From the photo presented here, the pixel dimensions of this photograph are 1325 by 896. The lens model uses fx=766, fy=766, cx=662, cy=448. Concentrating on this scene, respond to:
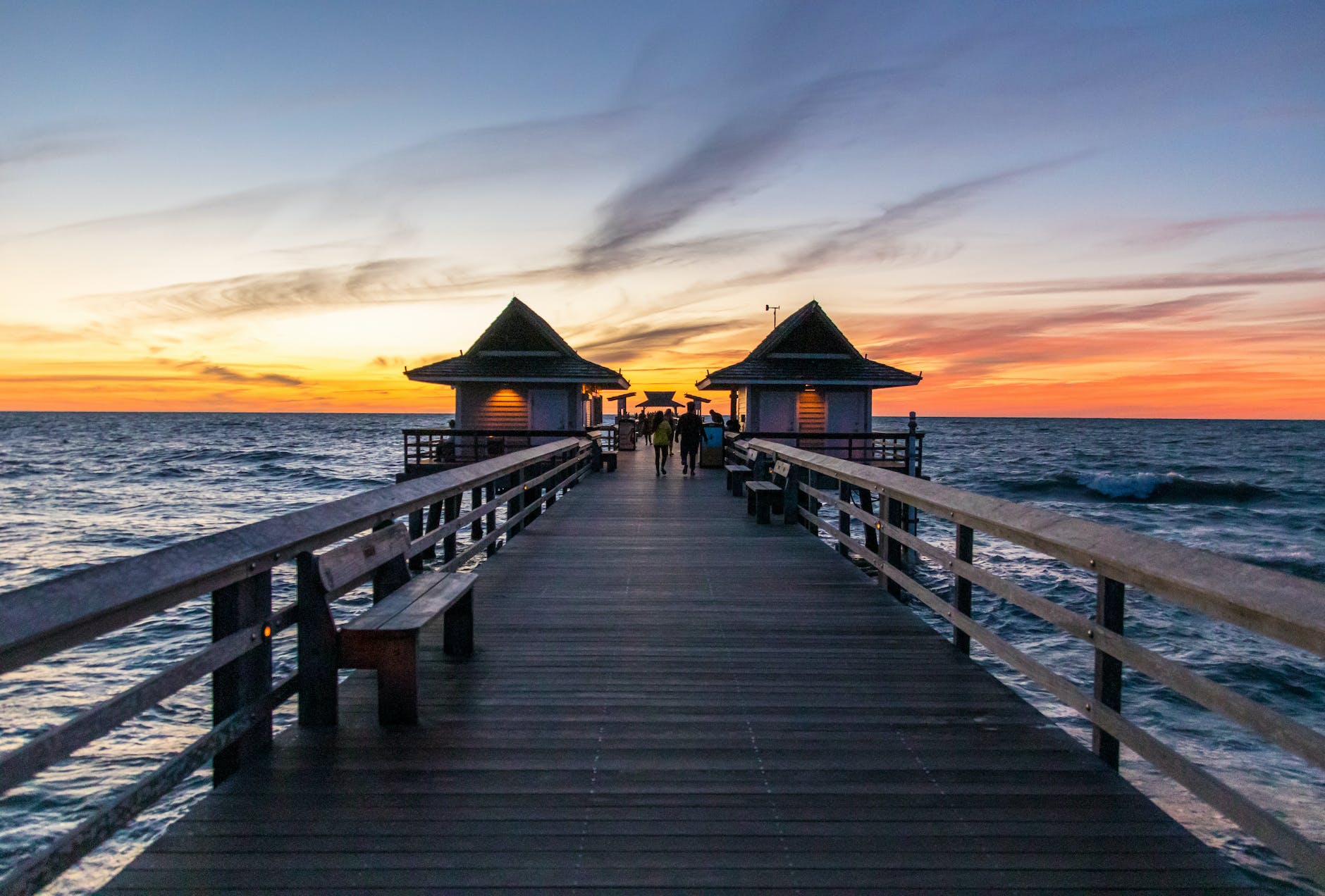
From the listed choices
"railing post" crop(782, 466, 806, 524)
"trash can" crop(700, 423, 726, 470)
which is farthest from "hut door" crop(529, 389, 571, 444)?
"railing post" crop(782, 466, 806, 524)

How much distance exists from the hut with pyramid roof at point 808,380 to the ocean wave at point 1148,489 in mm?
→ 24434

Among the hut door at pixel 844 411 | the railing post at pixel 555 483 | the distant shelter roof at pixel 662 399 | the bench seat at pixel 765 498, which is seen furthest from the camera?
the distant shelter roof at pixel 662 399

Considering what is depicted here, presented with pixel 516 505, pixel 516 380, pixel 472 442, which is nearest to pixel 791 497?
pixel 516 505

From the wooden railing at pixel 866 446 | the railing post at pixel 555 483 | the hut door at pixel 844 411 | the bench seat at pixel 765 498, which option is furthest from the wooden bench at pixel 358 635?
the hut door at pixel 844 411

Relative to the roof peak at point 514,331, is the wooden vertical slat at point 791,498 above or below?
below

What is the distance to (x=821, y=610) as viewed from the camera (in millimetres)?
6562

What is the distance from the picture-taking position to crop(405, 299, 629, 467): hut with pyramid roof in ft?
87.7

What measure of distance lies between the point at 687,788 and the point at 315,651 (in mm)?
1994

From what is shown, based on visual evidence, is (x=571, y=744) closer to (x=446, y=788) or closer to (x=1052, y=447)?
(x=446, y=788)

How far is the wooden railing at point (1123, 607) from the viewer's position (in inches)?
90.7

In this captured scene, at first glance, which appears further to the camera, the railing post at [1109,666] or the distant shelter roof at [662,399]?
the distant shelter roof at [662,399]

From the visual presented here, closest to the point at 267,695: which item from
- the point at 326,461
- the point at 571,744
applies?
the point at 571,744

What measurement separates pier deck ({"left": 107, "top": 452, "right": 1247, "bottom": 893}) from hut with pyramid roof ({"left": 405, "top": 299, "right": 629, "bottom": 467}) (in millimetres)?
21551

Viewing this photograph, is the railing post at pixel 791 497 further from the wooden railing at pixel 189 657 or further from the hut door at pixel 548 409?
the hut door at pixel 548 409
